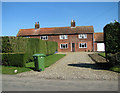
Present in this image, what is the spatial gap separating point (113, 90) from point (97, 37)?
3075 cm

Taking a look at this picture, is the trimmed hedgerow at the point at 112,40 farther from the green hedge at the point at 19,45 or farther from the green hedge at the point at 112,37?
the green hedge at the point at 19,45

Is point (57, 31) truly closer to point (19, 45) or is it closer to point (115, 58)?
point (19, 45)

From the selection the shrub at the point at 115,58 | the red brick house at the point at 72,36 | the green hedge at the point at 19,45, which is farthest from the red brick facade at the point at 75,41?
the shrub at the point at 115,58

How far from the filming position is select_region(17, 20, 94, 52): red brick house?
32125 mm

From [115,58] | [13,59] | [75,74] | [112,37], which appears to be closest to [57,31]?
[13,59]

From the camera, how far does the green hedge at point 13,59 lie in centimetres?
1014

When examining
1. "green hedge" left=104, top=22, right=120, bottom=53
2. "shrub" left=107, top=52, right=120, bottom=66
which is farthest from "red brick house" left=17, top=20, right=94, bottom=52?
"shrub" left=107, top=52, right=120, bottom=66

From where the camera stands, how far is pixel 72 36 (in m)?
32.8

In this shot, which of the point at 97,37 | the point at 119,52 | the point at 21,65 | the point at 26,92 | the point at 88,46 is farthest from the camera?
the point at 97,37

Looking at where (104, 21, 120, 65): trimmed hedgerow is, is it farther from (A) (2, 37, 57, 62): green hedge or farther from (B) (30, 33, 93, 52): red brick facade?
(B) (30, 33, 93, 52): red brick facade

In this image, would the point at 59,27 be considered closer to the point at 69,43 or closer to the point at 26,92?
the point at 69,43

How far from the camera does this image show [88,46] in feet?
105

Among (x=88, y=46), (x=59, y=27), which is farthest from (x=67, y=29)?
(x=88, y=46)

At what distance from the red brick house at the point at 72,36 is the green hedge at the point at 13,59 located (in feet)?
75.2
